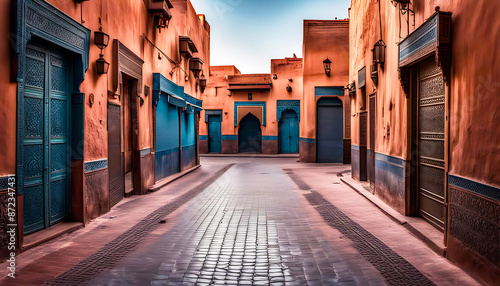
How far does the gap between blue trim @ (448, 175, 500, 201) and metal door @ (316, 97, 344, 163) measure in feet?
48.6

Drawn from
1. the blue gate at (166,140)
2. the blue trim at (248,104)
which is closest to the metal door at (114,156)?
the blue gate at (166,140)

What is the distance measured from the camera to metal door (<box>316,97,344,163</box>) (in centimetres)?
1930

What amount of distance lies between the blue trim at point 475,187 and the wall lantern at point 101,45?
527 centimetres

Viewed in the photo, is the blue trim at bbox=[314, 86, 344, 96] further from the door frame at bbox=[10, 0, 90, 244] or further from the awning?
the door frame at bbox=[10, 0, 90, 244]

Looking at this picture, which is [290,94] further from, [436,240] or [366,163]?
[436,240]

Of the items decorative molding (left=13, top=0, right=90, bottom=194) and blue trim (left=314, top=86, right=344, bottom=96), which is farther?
blue trim (left=314, top=86, right=344, bottom=96)

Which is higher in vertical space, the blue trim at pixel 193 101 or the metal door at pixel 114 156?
the blue trim at pixel 193 101

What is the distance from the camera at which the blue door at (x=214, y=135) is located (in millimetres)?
28125

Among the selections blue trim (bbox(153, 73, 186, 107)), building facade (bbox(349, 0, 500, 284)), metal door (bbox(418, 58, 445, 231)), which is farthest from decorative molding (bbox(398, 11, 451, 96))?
blue trim (bbox(153, 73, 186, 107))

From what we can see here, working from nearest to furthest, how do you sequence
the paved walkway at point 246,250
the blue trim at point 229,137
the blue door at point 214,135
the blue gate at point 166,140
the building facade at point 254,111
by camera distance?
the paved walkway at point 246,250 < the blue gate at point 166,140 < the building facade at point 254,111 < the blue trim at point 229,137 < the blue door at point 214,135

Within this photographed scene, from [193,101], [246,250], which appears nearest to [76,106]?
[246,250]

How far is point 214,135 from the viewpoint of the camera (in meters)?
28.3

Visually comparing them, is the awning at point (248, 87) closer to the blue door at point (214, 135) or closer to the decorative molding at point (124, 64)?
the blue door at point (214, 135)

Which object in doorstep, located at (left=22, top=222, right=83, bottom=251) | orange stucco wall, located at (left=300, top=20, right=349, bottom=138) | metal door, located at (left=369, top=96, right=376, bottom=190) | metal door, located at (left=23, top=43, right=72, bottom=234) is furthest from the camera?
orange stucco wall, located at (left=300, top=20, right=349, bottom=138)
